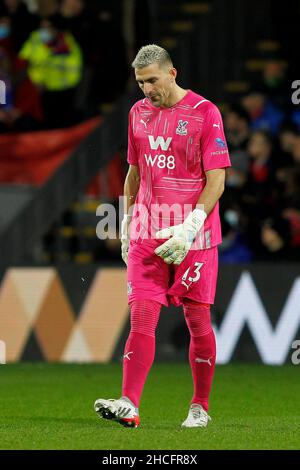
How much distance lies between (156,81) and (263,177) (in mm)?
6120

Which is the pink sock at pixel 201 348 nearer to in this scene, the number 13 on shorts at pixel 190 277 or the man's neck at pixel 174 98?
the number 13 on shorts at pixel 190 277

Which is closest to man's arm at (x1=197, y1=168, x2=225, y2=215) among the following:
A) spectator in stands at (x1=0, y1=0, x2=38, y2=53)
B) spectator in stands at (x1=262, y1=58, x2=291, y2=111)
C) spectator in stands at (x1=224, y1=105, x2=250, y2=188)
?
spectator in stands at (x1=224, y1=105, x2=250, y2=188)

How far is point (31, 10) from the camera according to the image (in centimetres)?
1631

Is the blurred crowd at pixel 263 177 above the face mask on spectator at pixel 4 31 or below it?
below

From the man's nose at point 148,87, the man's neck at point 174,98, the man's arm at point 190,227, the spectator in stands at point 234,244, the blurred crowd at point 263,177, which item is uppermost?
the man's nose at point 148,87

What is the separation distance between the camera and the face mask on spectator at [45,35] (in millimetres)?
15609

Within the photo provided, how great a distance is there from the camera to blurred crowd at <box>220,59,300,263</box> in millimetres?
13562

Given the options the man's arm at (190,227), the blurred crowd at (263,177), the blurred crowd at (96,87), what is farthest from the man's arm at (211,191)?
the blurred crowd at (96,87)

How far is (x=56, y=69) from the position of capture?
15.6 metres

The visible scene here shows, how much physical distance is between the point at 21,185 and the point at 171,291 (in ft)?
23.7

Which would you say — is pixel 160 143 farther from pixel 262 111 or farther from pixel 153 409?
pixel 262 111

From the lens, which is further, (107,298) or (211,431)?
(107,298)

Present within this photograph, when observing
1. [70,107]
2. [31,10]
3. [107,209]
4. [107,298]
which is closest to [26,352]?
[107,298]
